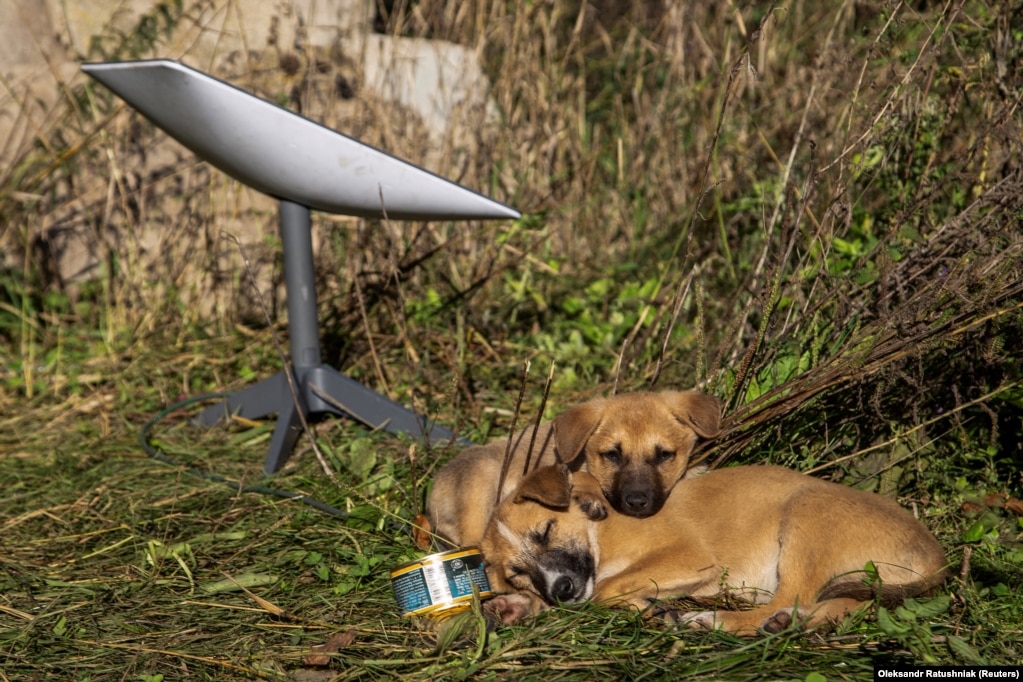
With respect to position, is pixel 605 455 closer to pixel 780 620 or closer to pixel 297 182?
pixel 780 620

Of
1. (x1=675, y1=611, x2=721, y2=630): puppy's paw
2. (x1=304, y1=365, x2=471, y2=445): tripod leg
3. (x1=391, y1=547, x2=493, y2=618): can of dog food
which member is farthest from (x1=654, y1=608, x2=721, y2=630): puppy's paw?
(x1=304, y1=365, x2=471, y2=445): tripod leg

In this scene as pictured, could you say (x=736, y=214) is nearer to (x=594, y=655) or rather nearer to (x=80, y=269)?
(x=594, y=655)

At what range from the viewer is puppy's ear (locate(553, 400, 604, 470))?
3.59 metres

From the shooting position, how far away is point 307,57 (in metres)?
6.33

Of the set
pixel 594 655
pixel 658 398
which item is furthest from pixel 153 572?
pixel 658 398

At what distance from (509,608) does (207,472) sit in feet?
6.17

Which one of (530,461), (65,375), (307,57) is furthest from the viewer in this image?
(307,57)

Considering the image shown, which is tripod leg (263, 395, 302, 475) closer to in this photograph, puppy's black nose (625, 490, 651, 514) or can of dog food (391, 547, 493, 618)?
can of dog food (391, 547, 493, 618)

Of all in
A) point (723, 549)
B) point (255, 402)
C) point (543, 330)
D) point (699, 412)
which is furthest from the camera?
point (543, 330)

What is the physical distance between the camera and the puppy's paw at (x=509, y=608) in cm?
311

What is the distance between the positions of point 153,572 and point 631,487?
174 centimetres

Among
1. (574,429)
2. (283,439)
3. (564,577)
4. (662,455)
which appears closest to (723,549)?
(662,455)

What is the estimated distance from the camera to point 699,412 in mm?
3637

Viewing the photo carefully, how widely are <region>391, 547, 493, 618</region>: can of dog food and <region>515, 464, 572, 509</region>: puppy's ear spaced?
35cm
